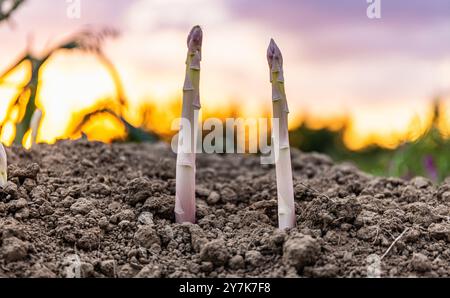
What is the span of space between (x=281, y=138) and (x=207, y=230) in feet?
1.50

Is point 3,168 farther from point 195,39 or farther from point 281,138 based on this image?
point 281,138

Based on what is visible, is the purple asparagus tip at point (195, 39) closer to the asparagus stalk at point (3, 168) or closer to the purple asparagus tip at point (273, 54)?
the purple asparagus tip at point (273, 54)

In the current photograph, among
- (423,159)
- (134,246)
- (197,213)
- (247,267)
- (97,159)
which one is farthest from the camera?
(423,159)

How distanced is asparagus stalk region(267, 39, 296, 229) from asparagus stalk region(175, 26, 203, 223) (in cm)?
28

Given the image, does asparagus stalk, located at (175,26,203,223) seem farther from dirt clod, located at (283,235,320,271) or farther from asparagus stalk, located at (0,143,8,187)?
asparagus stalk, located at (0,143,8,187)

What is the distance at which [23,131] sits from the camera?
3838 millimetres

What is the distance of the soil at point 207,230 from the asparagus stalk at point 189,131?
83mm

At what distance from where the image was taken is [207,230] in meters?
2.41

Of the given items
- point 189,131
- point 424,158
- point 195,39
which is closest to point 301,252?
point 189,131

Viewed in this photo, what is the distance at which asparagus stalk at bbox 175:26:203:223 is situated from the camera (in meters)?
2.34

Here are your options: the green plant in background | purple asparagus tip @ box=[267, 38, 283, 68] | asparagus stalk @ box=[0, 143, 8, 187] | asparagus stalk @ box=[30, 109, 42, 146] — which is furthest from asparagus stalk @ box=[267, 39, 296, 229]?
the green plant in background

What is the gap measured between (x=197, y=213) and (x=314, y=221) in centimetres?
51
